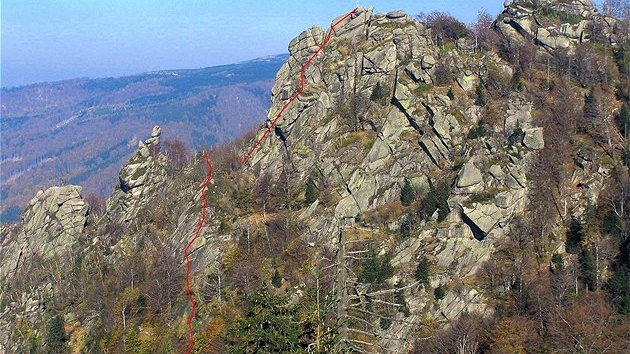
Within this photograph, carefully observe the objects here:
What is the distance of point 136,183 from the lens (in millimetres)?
90875

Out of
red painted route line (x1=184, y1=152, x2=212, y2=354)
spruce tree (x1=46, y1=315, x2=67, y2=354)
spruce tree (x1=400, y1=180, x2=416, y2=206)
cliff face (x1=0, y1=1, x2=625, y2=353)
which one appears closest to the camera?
cliff face (x1=0, y1=1, x2=625, y2=353)

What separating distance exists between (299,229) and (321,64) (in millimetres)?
27685

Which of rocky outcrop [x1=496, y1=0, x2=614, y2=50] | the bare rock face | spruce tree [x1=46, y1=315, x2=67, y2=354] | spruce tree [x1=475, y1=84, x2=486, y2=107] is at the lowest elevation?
spruce tree [x1=46, y1=315, x2=67, y2=354]

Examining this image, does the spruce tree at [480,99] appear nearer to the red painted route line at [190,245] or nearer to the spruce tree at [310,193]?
the spruce tree at [310,193]

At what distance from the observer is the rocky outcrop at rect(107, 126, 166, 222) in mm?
89688

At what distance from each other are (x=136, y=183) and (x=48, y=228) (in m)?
16.6

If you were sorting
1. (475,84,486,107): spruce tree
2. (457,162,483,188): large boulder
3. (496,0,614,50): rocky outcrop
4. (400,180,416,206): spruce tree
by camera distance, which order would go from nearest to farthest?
(457,162,483,188): large boulder < (400,180,416,206): spruce tree < (475,84,486,107): spruce tree < (496,0,614,50): rocky outcrop

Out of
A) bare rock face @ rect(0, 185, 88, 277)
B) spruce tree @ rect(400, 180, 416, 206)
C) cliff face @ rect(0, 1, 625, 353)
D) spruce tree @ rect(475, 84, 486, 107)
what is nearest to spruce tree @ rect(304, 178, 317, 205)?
cliff face @ rect(0, 1, 625, 353)

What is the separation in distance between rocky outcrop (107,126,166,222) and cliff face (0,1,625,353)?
1.22 ft

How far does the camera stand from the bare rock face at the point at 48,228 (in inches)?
3523

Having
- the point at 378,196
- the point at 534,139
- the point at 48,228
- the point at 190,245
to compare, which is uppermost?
the point at 534,139

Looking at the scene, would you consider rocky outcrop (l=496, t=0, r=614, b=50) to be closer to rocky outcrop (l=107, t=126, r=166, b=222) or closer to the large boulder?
the large boulder

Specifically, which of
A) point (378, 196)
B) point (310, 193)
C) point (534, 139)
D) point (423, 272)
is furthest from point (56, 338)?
point (534, 139)

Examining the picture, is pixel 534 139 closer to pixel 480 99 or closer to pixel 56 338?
pixel 480 99
